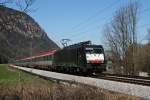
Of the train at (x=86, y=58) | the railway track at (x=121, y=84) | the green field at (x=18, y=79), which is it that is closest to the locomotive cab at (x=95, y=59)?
the train at (x=86, y=58)

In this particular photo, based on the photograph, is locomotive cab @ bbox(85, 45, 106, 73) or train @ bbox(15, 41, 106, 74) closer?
locomotive cab @ bbox(85, 45, 106, 73)

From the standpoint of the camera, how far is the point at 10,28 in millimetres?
12445

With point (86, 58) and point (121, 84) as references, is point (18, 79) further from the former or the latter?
point (121, 84)

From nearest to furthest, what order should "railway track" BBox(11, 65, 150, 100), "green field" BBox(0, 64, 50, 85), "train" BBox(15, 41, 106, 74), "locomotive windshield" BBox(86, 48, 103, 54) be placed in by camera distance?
"railway track" BBox(11, 65, 150, 100)
"green field" BBox(0, 64, 50, 85)
"train" BBox(15, 41, 106, 74)
"locomotive windshield" BBox(86, 48, 103, 54)

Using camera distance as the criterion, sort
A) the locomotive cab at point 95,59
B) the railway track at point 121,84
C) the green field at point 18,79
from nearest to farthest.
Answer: the railway track at point 121,84, the green field at point 18,79, the locomotive cab at point 95,59

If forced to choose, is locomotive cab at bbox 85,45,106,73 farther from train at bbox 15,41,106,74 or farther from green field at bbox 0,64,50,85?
green field at bbox 0,64,50,85

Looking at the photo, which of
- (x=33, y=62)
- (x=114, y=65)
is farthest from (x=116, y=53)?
(x=33, y=62)

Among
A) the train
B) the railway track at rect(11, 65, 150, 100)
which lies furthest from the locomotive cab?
the railway track at rect(11, 65, 150, 100)

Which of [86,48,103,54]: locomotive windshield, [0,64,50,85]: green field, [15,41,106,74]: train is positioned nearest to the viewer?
[0,64,50,85]: green field

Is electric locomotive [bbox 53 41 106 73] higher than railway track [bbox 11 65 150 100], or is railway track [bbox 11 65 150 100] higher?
electric locomotive [bbox 53 41 106 73]

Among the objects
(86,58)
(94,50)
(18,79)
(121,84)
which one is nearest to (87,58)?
(86,58)

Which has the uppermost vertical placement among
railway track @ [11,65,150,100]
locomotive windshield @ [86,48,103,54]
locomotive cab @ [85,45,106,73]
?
locomotive windshield @ [86,48,103,54]

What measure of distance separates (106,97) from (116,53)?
63258 millimetres

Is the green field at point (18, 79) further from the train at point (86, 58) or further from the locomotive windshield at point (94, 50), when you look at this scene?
the locomotive windshield at point (94, 50)
